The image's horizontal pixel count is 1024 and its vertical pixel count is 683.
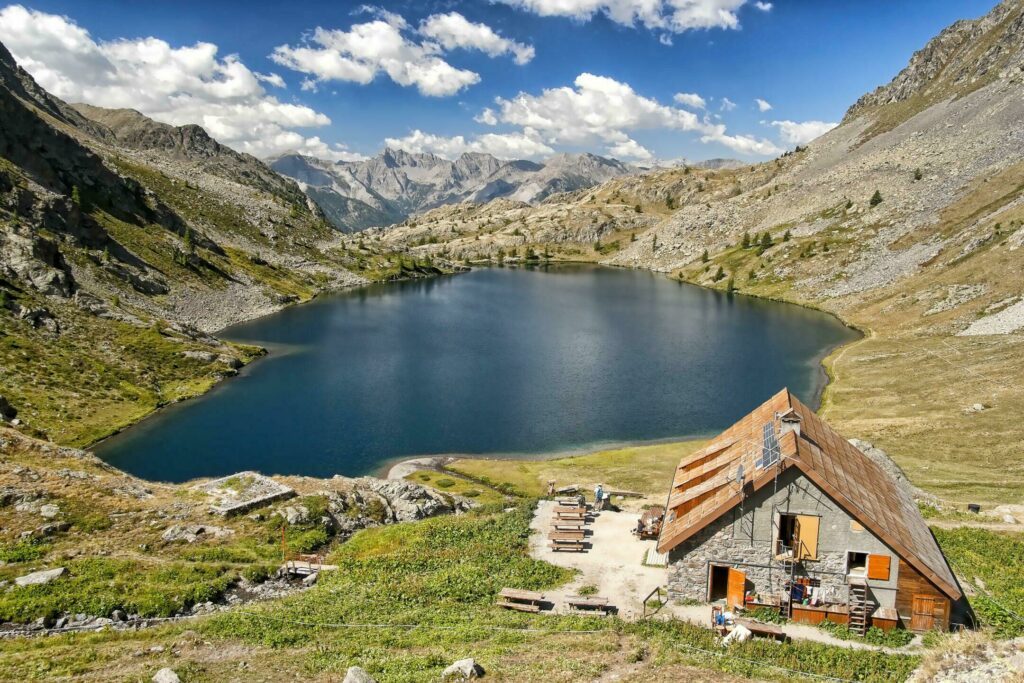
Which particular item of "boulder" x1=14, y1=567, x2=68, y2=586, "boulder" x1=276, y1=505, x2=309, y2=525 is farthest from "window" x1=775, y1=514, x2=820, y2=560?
"boulder" x1=14, y1=567, x2=68, y2=586

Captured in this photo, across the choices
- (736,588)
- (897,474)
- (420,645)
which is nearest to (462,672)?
(420,645)

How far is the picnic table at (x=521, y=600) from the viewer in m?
29.4

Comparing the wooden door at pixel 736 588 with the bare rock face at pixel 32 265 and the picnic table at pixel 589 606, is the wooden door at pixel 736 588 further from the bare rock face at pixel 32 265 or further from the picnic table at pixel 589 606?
the bare rock face at pixel 32 265

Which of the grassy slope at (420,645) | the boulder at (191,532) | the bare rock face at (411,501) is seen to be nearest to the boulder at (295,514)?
the boulder at (191,532)

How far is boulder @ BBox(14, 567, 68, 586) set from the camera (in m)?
28.8

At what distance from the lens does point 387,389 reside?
334ft

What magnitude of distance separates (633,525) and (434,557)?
12.8 meters

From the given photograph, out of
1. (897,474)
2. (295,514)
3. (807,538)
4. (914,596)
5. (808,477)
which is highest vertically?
(808,477)

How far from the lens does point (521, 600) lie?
29.9m

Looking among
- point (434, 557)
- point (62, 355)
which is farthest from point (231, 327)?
point (434, 557)

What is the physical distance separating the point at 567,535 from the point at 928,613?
57.7 ft

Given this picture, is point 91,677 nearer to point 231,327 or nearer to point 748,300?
point 231,327

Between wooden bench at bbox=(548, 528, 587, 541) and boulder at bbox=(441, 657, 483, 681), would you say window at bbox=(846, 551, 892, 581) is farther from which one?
boulder at bbox=(441, 657, 483, 681)

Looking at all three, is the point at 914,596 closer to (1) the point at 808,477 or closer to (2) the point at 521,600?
(1) the point at 808,477
